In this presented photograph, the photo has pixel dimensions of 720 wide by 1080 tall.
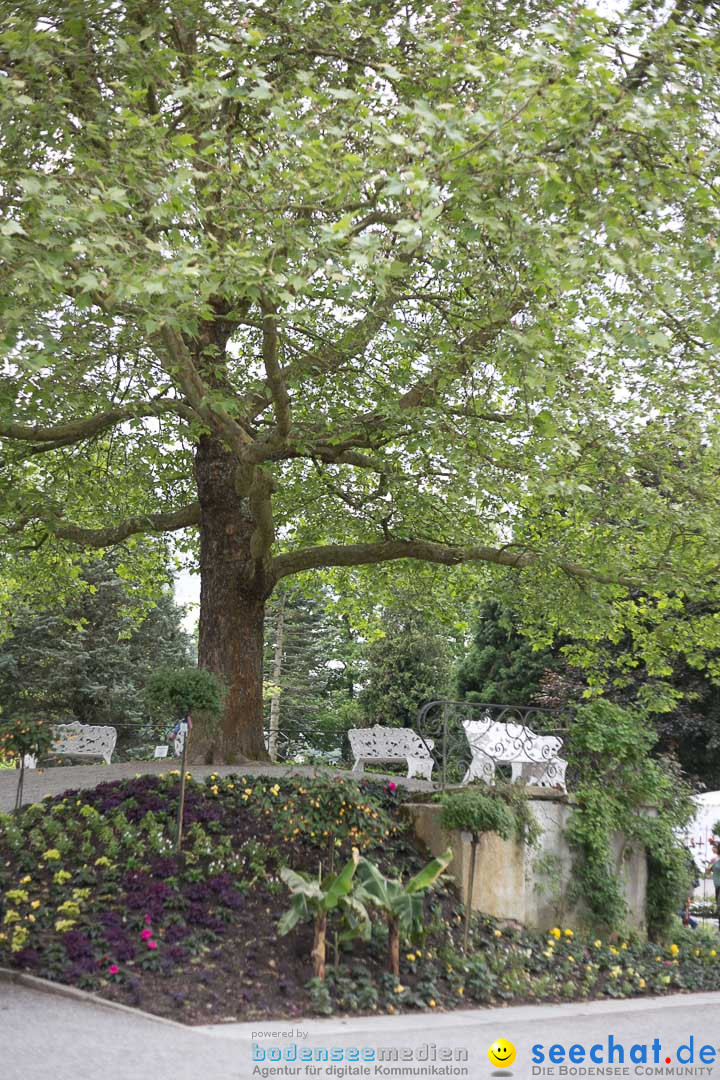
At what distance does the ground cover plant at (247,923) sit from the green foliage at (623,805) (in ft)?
1.71

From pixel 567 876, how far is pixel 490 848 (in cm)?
115

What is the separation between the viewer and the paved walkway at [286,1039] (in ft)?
17.9

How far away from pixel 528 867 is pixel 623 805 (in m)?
1.33

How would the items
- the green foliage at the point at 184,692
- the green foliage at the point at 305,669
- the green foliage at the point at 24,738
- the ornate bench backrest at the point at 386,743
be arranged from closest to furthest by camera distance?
the green foliage at the point at 184,692, the green foliage at the point at 24,738, the ornate bench backrest at the point at 386,743, the green foliage at the point at 305,669

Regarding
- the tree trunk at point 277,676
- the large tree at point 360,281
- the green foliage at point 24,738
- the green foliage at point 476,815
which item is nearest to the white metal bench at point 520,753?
the green foliage at point 476,815

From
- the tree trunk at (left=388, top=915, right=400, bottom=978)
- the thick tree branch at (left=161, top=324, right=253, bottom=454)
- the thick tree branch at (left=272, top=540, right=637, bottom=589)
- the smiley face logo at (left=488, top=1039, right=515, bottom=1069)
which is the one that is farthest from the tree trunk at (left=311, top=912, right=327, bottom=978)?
the thick tree branch at (left=272, top=540, right=637, bottom=589)

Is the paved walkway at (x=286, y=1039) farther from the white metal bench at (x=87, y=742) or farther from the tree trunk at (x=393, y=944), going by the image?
the white metal bench at (x=87, y=742)

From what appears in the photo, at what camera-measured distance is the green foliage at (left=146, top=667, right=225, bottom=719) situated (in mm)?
9828

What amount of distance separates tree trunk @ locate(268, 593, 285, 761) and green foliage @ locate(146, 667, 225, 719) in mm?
20984

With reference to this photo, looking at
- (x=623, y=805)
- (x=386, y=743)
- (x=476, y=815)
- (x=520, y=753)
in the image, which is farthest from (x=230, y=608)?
(x=623, y=805)

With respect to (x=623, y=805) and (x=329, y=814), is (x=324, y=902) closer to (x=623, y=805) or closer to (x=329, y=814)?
(x=329, y=814)

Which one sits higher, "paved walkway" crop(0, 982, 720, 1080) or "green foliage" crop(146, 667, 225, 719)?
"green foliage" crop(146, 667, 225, 719)

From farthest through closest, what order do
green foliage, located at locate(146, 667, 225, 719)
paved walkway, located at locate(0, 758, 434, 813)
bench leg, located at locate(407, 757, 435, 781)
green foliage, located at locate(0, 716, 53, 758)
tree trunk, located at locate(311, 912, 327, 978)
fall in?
bench leg, located at locate(407, 757, 435, 781), paved walkway, located at locate(0, 758, 434, 813), green foliage, located at locate(0, 716, 53, 758), green foliage, located at locate(146, 667, 225, 719), tree trunk, located at locate(311, 912, 327, 978)

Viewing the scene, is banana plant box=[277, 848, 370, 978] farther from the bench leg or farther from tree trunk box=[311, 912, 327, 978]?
the bench leg
